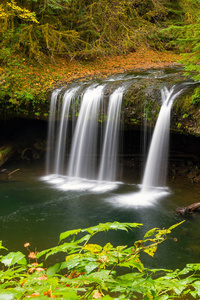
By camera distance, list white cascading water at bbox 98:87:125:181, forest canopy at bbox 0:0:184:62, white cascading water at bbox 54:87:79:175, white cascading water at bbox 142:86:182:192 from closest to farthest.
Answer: white cascading water at bbox 142:86:182:192 → white cascading water at bbox 98:87:125:181 → white cascading water at bbox 54:87:79:175 → forest canopy at bbox 0:0:184:62

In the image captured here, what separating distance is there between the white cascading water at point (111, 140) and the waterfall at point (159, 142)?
53.0 inches

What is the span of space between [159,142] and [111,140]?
173 cm

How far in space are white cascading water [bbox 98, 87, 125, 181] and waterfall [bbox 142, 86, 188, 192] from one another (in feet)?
4.42

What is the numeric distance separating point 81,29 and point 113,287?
610 inches

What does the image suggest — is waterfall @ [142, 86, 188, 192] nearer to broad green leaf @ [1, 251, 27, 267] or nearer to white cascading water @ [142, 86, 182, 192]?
white cascading water @ [142, 86, 182, 192]

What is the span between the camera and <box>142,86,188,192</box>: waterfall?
7.68m

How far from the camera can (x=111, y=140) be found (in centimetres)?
896

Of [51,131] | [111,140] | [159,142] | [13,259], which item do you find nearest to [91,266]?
[13,259]

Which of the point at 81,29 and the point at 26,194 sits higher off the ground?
the point at 81,29

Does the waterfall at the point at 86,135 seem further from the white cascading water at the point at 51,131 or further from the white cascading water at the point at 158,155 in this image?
the white cascading water at the point at 158,155

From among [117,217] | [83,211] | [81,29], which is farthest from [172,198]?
[81,29]

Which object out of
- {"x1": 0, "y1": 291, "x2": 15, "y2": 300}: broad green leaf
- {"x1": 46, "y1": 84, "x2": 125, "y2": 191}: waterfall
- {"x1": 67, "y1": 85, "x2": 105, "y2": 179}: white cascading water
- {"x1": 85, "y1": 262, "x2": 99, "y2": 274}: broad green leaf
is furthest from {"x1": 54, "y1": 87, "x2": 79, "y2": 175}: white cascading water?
{"x1": 0, "y1": 291, "x2": 15, "y2": 300}: broad green leaf

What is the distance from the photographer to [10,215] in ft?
20.0

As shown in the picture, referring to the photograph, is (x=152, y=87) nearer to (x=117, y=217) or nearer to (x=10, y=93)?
(x=117, y=217)
